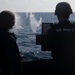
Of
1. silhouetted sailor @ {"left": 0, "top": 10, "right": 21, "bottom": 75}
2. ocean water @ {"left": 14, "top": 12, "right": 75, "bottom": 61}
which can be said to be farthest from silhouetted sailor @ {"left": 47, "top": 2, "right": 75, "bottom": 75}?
ocean water @ {"left": 14, "top": 12, "right": 75, "bottom": 61}

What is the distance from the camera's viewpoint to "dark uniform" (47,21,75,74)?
477cm

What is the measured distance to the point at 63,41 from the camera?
15.6 feet

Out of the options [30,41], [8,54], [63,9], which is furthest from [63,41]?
[30,41]

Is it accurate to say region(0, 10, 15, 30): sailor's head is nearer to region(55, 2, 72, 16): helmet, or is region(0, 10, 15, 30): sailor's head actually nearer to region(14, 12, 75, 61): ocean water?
region(55, 2, 72, 16): helmet

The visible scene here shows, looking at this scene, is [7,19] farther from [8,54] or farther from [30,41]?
[30,41]

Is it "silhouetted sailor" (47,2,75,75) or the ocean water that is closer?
"silhouetted sailor" (47,2,75,75)

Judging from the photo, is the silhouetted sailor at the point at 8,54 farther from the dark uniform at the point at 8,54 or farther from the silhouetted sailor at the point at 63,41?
the silhouetted sailor at the point at 63,41

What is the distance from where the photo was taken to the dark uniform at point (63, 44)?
4.77 m

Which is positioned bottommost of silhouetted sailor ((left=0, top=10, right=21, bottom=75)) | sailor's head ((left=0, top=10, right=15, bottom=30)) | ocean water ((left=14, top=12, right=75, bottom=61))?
ocean water ((left=14, top=12, right=75, bottom=61))

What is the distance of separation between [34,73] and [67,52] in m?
2.23

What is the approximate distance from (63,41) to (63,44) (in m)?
0.04

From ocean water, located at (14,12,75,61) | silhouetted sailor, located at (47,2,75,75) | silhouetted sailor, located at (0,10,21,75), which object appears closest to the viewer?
silhouetted sailor, located at (0,10,21,75)

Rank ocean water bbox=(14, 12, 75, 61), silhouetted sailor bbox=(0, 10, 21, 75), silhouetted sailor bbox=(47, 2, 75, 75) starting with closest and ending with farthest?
silhouetted sailor bbox=(0, 10, 21, 75) < silhouetted sailor bbox=(47, 2, 75, 75) < ocean water bbox=(14, 12, 75, 61)

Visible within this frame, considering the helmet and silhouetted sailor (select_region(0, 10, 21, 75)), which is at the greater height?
the helmet
